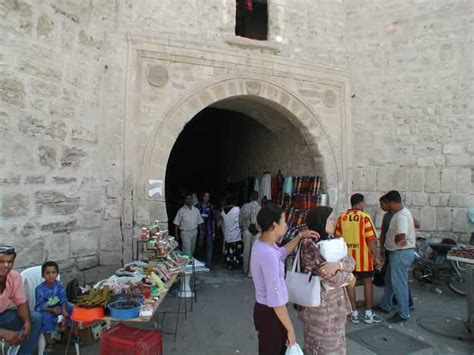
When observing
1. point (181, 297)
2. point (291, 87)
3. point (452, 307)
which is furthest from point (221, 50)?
point (452, 307)

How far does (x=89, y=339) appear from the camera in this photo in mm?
3914

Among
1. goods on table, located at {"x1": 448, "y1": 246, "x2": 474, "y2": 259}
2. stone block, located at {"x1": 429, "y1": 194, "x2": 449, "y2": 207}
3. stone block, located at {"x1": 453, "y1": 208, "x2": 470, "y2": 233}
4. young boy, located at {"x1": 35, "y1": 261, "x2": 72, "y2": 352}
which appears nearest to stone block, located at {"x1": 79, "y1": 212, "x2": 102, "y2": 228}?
young boy, located at {"x1": 35, "y1": 261, "x2": 72, "y2": 352}

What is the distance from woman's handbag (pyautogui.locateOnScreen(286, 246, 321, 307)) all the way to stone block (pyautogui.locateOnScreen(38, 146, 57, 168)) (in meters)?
3.34

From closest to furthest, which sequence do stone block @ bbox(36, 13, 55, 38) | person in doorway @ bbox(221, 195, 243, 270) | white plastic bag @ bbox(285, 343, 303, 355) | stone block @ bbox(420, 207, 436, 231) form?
1. white plastic bag @ bbox(285, 343, 303, 355)
2. stone block @ bbox(36, 13, 55, 38)
3. stone block @ bbox(420, 207, 436, 231)
4. person in doorway @ bbox(221, 195, 243, 270)

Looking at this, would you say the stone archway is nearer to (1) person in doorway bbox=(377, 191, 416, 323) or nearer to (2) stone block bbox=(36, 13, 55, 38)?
(2) stone block bbox=(36, 13, 55, 38)

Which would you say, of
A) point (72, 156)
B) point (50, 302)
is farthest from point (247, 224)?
point (50, 302)

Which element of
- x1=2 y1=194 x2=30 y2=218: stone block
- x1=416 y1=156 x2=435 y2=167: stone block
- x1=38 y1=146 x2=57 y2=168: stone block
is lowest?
x1=2 y1=194 x2=30 y2=218: stone block

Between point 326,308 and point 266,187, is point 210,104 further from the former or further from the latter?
point 326,308

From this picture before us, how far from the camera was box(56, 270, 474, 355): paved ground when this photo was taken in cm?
388

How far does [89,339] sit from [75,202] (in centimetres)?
179

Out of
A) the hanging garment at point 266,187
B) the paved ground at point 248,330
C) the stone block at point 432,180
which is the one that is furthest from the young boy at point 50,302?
the stone block at point 432,180

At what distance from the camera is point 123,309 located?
9.78ft

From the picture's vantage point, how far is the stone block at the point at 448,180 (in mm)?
6613

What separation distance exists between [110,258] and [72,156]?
1515mm
